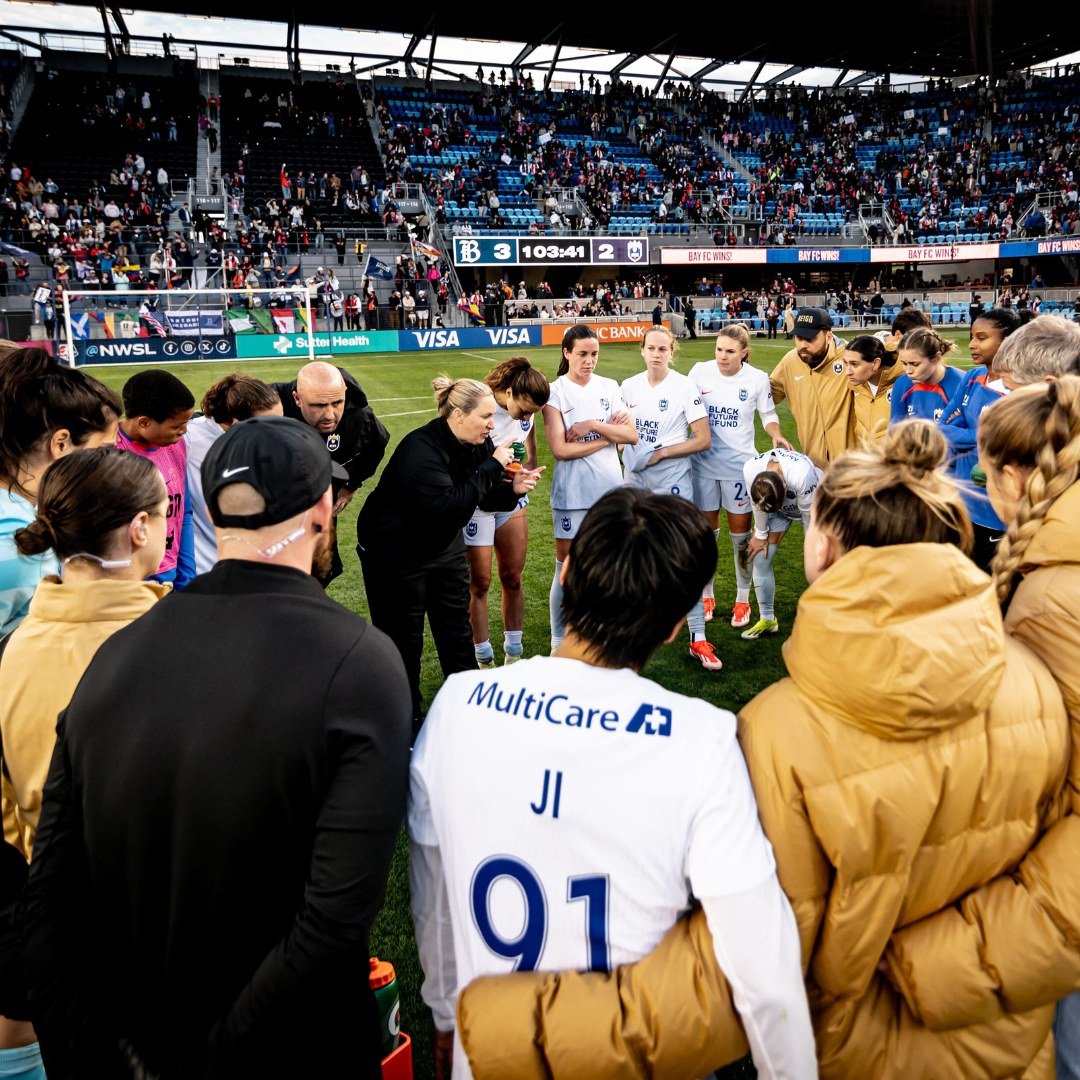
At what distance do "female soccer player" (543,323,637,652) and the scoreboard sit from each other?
103 ft

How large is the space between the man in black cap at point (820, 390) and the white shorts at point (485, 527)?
2.35 metres

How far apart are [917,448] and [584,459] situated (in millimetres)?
3789

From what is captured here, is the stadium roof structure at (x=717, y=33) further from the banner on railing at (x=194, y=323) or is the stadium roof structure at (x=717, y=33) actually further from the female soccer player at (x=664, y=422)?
the female soccer player at (x=664, y=422)

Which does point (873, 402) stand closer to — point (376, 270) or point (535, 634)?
point (535, 634)

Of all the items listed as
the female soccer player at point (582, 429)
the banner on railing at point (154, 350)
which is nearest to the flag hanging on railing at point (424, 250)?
the banner on railing at point (154, 350)

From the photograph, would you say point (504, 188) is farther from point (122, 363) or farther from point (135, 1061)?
point (135, 1061)

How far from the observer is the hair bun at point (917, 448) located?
179 cm

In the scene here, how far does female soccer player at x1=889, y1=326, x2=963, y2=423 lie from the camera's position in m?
5.31

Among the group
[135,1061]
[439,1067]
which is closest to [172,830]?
[135,1061]

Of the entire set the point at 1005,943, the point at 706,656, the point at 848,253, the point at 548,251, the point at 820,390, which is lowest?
the point at 706,656

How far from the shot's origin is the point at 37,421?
295 cm

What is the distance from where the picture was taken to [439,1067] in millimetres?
1968

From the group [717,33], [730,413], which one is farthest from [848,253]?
[730,413]

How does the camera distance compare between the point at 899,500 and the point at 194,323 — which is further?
the point at 194,323
